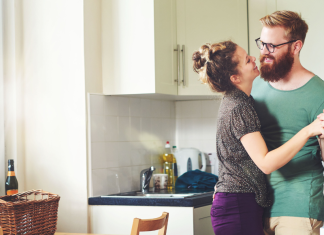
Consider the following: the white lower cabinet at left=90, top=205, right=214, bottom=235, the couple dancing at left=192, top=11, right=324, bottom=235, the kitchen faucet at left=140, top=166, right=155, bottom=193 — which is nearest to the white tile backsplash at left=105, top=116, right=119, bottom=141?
the kitchen faucet at left=140, top=166, right=155, bottom=193

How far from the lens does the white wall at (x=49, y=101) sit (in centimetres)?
228

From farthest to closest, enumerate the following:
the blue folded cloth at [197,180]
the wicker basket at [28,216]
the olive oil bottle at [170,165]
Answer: the olive oil bottle at [170,165] → the blue folded cloth at [197,180] → the wicker basket at [28,216]

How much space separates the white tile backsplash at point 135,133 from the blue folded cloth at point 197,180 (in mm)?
250

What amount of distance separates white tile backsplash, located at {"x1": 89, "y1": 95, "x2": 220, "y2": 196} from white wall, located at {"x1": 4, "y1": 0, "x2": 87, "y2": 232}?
101 mm

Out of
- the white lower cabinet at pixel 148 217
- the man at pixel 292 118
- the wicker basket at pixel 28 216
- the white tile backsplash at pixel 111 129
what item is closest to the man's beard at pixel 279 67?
the man at pixel 292 118

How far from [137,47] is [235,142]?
1.14 metres

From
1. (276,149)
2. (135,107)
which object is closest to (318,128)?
(276,149)

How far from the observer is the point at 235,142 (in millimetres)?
1363

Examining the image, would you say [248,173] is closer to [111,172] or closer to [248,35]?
[111,172]

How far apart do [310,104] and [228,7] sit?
138 cm

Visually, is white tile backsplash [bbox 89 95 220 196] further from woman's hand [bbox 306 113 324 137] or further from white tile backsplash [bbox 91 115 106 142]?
woman's hand [bbox 306 113 324 137]

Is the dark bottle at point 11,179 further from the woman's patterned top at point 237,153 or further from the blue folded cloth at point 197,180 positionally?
the woman's patterned top at point 237,153

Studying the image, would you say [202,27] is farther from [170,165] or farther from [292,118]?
[292,118]

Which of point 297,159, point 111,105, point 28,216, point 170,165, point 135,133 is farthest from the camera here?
point 170,165
